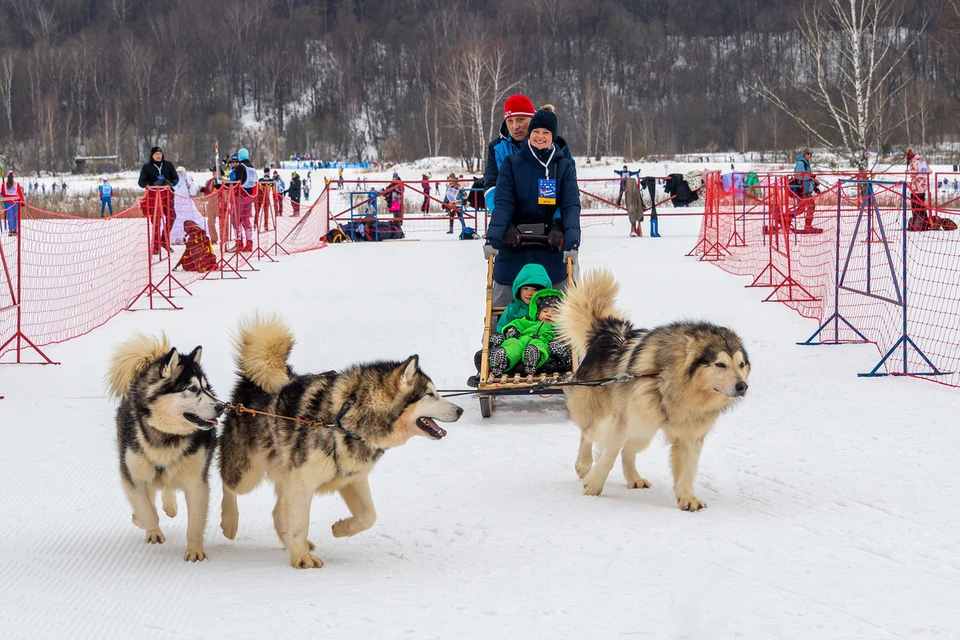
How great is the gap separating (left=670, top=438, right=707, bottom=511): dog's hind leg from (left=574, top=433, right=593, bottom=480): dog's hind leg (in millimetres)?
582

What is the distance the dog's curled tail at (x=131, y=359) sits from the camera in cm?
403

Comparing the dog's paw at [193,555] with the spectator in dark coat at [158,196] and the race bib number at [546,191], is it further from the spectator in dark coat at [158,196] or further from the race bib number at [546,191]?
the spectator in dark coat at [158,196]

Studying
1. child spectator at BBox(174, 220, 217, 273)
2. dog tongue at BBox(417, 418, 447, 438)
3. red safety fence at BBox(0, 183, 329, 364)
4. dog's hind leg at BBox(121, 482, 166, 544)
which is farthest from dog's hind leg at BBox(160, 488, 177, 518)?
child spectator at BBox(174, 220, 217, 273)

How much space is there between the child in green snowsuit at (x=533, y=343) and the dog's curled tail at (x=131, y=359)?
254 centimetres

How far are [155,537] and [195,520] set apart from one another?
13.6 inches

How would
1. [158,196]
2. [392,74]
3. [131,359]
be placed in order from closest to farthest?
[131,359]
[158,196]
[392,74]

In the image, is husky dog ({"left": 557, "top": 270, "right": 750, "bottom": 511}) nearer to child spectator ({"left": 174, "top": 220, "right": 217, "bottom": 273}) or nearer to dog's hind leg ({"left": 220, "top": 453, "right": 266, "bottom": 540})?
dog's hind leg ({"left": 220, "top": 453, "right": 266, "bottom": 540})

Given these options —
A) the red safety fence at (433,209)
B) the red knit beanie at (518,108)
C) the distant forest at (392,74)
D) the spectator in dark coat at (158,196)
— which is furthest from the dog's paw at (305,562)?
the distant forest at (392,74)

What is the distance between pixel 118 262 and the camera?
577 inches

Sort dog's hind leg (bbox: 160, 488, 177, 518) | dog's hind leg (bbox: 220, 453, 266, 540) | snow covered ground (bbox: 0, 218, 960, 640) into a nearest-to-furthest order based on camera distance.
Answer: snow covered ground (bbox: 0, 218, 960, 640) → dog's hind leg (bbox: 220, 453, 266, 540) → dog's hind leg (bbox: 160, 488, 177, 518)

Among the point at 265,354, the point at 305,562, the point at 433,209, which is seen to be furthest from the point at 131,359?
the point at 433,209

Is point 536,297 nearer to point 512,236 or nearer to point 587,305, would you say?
point 512,236

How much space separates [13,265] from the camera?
14.1 meters

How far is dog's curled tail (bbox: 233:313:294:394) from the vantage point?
159 inches
